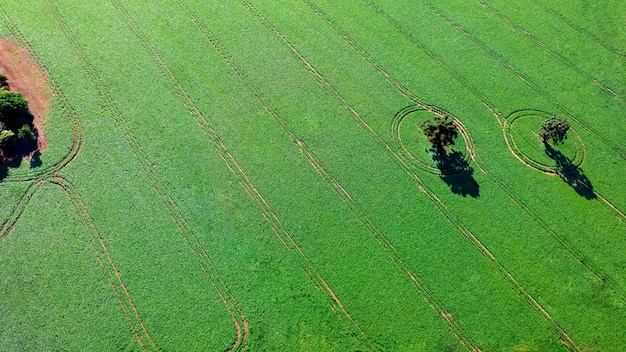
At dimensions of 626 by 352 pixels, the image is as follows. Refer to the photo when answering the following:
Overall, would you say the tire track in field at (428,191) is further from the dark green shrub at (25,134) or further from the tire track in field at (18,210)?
the tire track in field at (18,210)

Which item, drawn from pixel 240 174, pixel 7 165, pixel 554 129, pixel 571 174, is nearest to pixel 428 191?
pixel 554 129

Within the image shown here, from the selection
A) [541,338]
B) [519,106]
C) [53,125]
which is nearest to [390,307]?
[541,338]

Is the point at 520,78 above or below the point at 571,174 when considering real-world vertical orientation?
above

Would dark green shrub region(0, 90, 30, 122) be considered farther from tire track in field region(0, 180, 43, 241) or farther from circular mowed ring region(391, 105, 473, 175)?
circular mowed ring region(391, 105, 473, 175)

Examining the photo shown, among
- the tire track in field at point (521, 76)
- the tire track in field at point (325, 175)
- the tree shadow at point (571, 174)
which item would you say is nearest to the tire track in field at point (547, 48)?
the tire track in field at point (521, 76)

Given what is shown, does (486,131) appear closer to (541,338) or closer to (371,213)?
(371,213)

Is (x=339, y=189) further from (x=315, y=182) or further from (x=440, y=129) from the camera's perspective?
(x=440, y=129)
